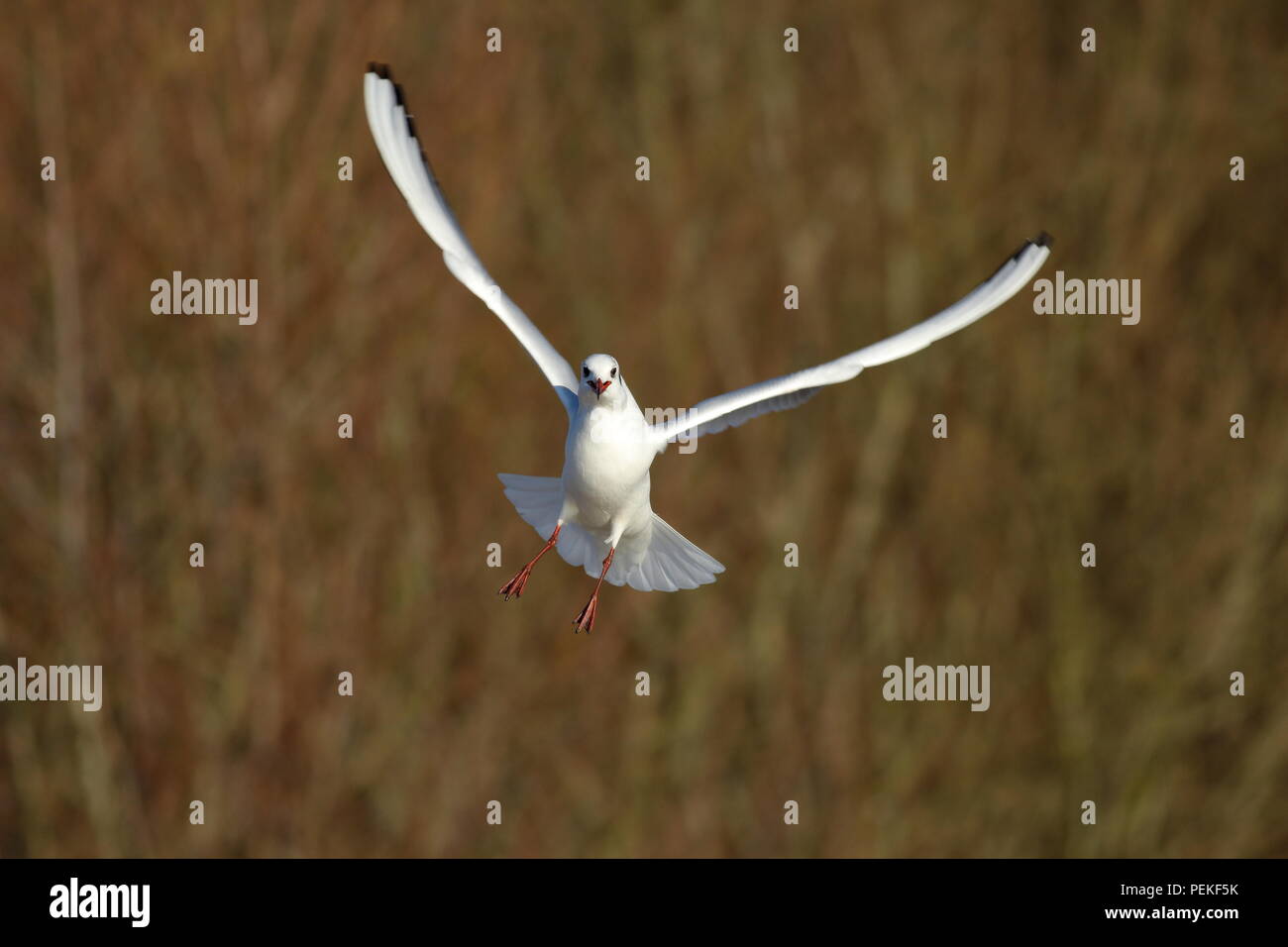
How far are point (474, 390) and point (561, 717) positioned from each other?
281cm

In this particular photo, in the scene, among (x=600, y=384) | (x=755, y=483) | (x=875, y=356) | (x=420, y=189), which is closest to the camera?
(x=600, y=384)

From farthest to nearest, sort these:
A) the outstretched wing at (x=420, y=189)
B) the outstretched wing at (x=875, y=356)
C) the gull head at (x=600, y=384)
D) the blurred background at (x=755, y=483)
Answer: the blurred background at (x=755, y=483), the outstretched wing at (x=420, y=189), the outstretched wing at (x=875, y=356), the gull head at (x=600, y=384)

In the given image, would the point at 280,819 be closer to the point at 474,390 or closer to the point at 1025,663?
the point at 474,390

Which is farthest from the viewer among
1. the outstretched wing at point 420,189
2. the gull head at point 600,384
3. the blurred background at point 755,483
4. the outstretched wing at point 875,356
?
the blurred background at point 755,483

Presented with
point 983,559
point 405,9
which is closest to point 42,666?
point 405,9

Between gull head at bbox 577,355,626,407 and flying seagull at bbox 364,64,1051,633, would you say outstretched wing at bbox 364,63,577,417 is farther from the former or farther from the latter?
gull head at bbox 577,355,626,407

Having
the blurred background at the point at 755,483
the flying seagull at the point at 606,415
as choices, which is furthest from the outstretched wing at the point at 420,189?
the blurred background at the point at 755,483

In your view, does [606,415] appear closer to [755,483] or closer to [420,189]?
[420,189]

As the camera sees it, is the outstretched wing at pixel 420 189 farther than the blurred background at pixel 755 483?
No

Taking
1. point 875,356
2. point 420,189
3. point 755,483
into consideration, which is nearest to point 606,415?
point 875,356

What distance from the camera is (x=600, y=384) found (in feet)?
7.95

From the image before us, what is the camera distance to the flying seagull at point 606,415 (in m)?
2.42

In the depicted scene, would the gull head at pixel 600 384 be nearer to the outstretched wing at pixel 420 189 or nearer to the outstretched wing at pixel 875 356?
the outstretched wing at pixel 875 356

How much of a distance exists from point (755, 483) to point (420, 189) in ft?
32.2
